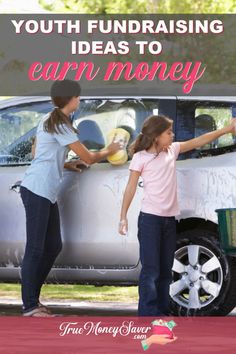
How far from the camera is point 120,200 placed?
9547 mm


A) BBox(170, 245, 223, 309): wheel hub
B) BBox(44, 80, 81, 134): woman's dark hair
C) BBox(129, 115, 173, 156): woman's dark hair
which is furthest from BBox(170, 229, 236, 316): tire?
BBox(44, 80, 81, 134): woman's dark hair

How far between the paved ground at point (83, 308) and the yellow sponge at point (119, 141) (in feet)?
6.30

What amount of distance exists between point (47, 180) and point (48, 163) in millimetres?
143

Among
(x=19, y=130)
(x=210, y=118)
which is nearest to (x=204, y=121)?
(x=210, y=118)

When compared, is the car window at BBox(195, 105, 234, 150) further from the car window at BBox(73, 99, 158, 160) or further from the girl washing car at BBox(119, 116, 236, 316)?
the girl washing car at BBox(119, 116, 236, 316)

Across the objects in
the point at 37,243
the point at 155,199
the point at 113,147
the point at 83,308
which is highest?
the point at 113,147

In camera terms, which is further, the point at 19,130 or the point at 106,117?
the point at 19,130

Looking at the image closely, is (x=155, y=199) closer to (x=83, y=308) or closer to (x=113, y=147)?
(x=113, y=147)

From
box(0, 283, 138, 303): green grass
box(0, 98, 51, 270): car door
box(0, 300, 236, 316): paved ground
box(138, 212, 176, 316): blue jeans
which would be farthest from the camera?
box(0, 283, 138, 303): green grass

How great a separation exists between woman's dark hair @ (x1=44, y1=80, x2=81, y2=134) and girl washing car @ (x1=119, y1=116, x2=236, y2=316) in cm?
64

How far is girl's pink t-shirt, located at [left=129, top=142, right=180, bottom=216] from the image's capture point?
29.5 ft

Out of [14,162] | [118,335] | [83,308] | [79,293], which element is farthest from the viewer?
[79,293]

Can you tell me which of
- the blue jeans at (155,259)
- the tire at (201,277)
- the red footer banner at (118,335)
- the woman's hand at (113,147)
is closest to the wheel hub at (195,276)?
the tire at (201,277)

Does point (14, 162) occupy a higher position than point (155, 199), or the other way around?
point (14, 162)
